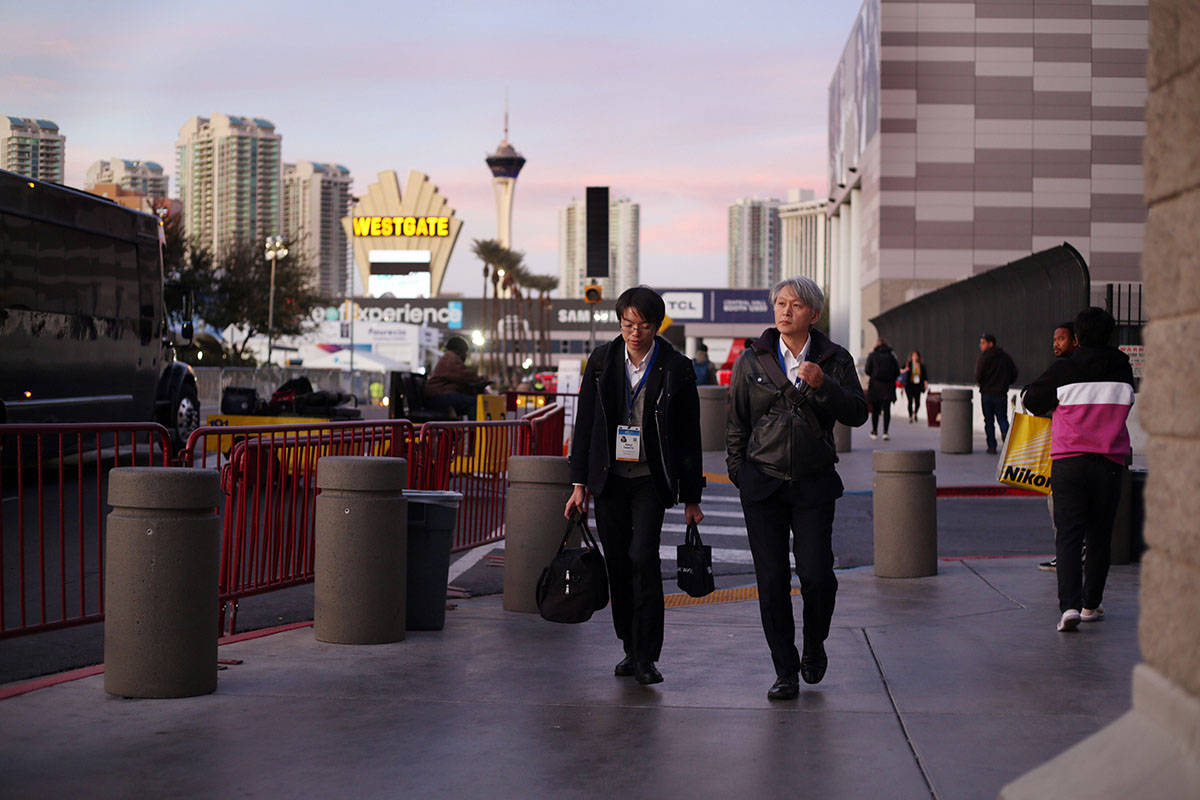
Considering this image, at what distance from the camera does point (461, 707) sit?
6117 millimetres

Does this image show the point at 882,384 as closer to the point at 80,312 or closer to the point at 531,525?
the point at 80,312

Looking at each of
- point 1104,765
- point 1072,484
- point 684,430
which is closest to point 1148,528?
point 1104,765

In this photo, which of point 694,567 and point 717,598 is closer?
point 694,567

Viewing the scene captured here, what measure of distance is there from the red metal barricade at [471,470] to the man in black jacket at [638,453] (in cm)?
343

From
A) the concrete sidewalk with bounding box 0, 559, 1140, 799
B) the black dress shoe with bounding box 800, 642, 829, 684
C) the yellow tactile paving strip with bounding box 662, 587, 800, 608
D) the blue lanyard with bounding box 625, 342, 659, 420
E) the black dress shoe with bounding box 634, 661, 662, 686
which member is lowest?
the yellow tactile paving strip with bounding box 662, 587, 800, 608

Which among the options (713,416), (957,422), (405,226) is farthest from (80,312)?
(405,226)

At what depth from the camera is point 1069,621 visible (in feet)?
26.5

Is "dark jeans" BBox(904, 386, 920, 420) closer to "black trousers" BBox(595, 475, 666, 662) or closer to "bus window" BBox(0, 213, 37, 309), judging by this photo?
"bus window" BBox(0, 213, 37, 309)

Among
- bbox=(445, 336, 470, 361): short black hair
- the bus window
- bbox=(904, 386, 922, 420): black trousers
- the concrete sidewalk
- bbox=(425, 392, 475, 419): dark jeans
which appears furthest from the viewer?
bbox=(904, 386, 922, 420): black trousers

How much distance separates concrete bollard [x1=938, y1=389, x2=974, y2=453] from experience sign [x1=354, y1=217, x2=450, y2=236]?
158 meters

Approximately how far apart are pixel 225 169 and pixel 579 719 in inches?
7630

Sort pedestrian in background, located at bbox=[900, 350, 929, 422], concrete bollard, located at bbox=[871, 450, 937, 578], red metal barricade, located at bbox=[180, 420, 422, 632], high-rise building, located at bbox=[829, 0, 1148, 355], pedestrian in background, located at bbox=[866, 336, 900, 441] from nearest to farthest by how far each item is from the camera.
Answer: red metal barricade, located at bbox=[180, 420, 422, 632] → concrete bollard, located at bbox=[871, 450, 937, 578] → pedestrian in background, located at bbox=[866, 336, 900, 441] → pedestrian in background, located at bbox=[900, 350, 929, 422] → high-rise building, located at bbox=[829, 0, 1148, 355]

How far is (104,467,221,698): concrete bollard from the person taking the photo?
605 centimetres

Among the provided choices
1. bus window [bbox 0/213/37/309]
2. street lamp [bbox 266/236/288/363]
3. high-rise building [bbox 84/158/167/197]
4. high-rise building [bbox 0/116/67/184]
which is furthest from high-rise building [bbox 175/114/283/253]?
bus window [bbox 0/213/37/309]
